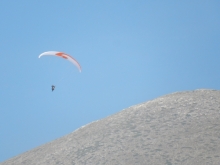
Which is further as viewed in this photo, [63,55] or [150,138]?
[63,55]

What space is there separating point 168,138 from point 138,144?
4.72ft

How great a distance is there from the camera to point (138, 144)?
1973cm

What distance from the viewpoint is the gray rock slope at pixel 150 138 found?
1811 centimetres

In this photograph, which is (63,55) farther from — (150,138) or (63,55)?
(150,138)

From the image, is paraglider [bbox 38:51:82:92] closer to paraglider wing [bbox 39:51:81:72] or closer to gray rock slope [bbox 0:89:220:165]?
paraglider wing [bbox 39:51:81:72]

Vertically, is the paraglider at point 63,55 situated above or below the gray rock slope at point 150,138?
above

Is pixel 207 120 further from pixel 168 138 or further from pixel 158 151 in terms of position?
pixel 158 151

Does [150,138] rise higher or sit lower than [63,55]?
lower

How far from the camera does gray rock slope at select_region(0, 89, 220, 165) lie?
18.1 m

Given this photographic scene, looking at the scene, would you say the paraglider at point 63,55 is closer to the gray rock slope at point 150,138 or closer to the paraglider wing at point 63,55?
the paraglider wing at point 63,55

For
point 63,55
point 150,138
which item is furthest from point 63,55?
point 150,138

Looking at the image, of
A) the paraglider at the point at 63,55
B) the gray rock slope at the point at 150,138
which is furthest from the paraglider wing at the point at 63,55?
the gray rock slope at the point at 150,138

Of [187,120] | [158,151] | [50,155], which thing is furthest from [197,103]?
[50,155]

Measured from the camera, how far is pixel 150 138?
2017 cm
